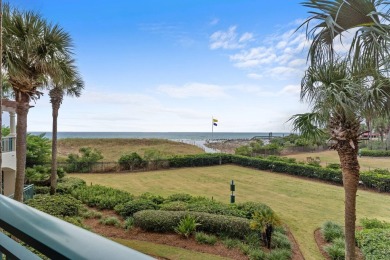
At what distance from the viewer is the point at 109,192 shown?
1226cm

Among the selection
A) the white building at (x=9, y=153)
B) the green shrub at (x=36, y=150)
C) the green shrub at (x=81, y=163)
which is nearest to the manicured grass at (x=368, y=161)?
the green shrub at (x=81, y=163)

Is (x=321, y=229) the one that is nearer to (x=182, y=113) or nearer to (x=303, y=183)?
(x=303, y=183)

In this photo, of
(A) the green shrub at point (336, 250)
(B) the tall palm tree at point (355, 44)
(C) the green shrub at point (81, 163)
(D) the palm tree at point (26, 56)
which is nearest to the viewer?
(B) the tall palm tree at point (355, 44)

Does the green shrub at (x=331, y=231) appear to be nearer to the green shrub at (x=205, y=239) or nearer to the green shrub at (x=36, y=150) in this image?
the green shrub at (x=205, y=239)

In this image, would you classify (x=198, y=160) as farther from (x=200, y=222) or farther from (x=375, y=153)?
(x=375, y=153)

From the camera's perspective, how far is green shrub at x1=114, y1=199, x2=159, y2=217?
9680mm

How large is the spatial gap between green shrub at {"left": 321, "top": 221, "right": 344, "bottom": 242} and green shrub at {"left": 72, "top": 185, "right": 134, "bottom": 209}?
23.9 ft

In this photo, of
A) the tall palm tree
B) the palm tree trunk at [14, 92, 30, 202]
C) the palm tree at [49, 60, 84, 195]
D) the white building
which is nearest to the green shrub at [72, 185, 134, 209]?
the palm tree at [49, 60, 84, 195]

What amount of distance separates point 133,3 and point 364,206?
43.9 ft

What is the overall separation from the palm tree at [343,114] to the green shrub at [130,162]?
1692 centimetres

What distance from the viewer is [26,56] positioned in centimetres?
732

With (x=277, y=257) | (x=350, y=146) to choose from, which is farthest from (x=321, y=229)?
(x=350, y=146)

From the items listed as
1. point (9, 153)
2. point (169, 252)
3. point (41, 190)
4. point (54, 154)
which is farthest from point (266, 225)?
point (41, 190)

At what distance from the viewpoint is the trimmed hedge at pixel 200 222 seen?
8039mm
